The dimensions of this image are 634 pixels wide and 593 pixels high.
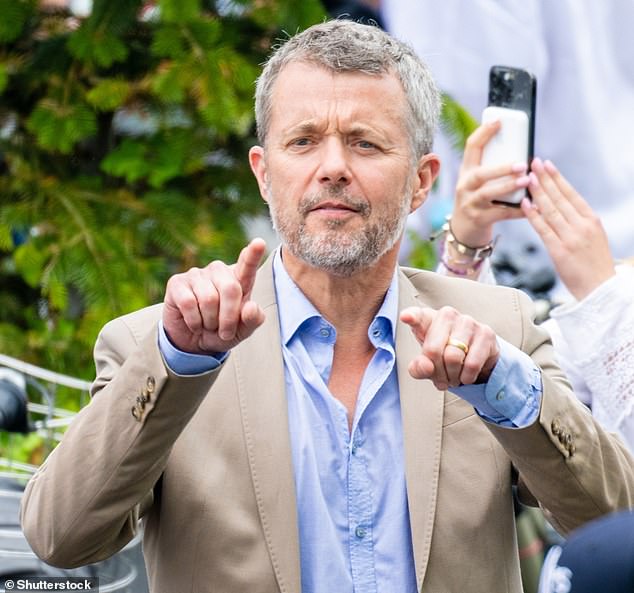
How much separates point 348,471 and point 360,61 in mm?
860

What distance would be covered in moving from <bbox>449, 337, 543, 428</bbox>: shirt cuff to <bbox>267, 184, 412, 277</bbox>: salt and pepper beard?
0.45 metres

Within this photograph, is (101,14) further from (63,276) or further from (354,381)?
(354,381)

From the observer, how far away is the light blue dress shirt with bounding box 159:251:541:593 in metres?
2.58

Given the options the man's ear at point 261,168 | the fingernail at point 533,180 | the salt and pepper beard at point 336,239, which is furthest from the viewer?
the fingernail at point 533,180

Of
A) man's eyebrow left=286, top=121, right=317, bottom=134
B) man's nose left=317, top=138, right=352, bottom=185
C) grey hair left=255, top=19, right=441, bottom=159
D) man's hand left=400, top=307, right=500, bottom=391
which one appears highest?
grey hair left=255, top=19, right=441, bottom=159

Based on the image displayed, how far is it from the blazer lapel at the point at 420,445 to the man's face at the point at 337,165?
0.24 metres

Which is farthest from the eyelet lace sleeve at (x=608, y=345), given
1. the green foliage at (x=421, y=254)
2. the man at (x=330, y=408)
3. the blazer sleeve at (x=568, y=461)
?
the green foliage at (x=421, y=254)

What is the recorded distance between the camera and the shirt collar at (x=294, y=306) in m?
2.79

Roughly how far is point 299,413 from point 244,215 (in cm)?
226

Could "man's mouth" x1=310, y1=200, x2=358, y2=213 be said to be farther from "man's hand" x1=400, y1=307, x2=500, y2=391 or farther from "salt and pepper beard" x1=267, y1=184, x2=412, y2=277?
"man's hand" x1=400, y1=307, x2=500, y2=391

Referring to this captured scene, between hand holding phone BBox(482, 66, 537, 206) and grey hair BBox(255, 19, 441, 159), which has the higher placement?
grey hair BBox(255, 19, 441, 159)

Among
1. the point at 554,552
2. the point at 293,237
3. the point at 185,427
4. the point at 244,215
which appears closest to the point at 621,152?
the point at 244,215

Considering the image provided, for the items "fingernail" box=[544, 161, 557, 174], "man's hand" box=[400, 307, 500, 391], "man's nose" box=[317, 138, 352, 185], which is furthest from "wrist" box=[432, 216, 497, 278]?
"man's hand" box=[400, 307, 500, 391]

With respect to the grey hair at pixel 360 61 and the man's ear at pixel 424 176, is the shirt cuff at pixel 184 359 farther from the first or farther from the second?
the man's ear at pixel 424 176
